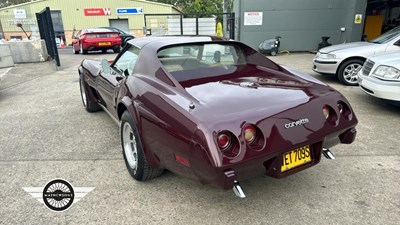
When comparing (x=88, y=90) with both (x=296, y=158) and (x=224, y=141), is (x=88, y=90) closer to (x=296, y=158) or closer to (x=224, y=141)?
(x=224, y=141)

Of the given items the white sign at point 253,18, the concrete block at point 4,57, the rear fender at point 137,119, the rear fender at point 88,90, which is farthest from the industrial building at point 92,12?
the rear fender at point 137,119

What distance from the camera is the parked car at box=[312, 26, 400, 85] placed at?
21.9 feet

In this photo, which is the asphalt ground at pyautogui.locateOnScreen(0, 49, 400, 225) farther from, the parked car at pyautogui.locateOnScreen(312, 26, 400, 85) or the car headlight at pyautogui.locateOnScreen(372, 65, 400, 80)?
the parked car at pyautogui.locateOnScreen(312, 26, 400, 85)

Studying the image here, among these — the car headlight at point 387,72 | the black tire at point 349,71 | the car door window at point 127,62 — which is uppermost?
the car door window at point 127,62

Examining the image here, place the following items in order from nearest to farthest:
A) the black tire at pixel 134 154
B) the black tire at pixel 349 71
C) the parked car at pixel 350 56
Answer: the black tire at pixel 134 154 < the parked car at pixel 350 56 < the black tire at pixel 349 71

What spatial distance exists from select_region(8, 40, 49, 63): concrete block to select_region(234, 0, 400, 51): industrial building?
9.07 m

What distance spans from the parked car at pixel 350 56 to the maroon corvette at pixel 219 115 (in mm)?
4349

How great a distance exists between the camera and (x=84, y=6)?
33.6 m

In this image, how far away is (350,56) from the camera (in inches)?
271

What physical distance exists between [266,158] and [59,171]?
232 cm

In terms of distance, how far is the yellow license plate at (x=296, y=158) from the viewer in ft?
7.51

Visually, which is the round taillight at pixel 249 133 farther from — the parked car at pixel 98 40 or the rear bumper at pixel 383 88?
the parked car at pixel 98 40

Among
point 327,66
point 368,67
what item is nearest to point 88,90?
point 368,67

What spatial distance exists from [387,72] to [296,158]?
3.38 metres
